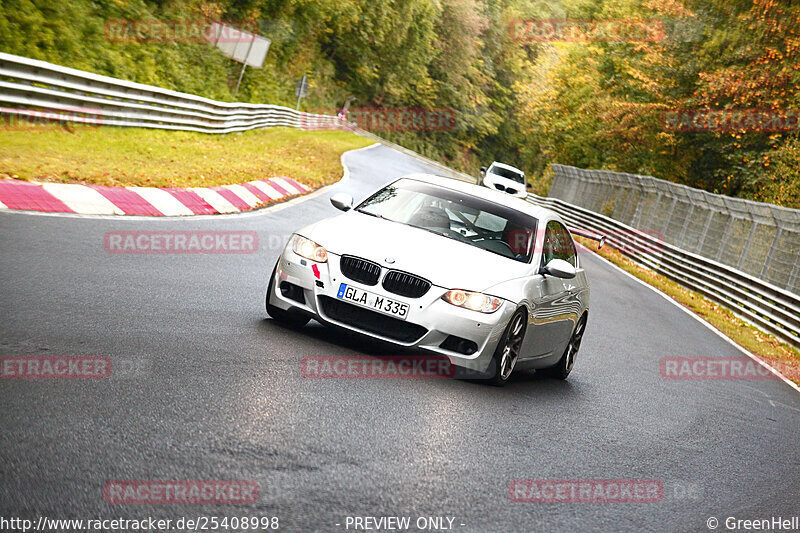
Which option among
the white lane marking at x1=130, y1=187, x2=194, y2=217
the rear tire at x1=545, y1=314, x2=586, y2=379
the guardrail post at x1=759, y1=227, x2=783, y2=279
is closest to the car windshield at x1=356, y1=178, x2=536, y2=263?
the rear tire at x1=545, y1=314, x2=586, y2=379

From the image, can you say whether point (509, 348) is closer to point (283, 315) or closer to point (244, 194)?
point (283, 315)

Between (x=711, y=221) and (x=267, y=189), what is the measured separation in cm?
1242

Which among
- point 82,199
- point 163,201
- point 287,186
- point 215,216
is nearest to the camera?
point 82,199

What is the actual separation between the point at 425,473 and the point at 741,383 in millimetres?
8626

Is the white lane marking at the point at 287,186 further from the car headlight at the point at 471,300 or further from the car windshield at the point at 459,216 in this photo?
the car headlight at the point at 471,300

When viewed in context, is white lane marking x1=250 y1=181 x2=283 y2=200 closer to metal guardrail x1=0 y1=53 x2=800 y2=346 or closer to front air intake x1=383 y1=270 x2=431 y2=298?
metal guardrail x1=0 y1=53 x2=800 y2=346

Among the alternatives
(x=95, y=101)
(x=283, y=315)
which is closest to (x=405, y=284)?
(x=283, y=315)

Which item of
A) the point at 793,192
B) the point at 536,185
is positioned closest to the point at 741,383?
the point at 793,192

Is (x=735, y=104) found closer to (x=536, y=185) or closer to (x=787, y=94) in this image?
(x=787, y=94)

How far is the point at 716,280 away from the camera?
23.9 m

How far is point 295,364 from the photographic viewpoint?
7324 mm

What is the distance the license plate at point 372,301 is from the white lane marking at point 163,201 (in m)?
6.50

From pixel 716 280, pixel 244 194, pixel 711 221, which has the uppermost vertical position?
pixel 711 221

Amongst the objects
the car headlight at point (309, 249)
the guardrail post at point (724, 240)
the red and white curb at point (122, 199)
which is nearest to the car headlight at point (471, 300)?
the car headlight at point (309, 249)
